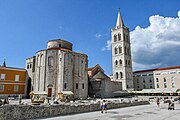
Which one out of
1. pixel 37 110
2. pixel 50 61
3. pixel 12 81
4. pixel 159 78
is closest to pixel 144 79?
pixel 159 78

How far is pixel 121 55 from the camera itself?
67812 millimetres

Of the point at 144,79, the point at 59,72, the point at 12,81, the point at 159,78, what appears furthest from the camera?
the point at 144,79

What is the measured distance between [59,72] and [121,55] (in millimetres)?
35772

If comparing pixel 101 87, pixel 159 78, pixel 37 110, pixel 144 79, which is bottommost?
pixel 37 110

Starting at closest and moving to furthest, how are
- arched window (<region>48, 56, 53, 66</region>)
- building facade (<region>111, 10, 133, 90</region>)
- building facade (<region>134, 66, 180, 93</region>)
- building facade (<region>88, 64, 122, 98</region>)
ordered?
1. arched window (<region>48, 56, 53, 66</region>)
2. building facade (<region>88, 64, 122, 98</region>)
3. building facade (<region>134, 66, 180, 93</region>)
4. building facade (<region>111, 10, 133, 90</region>)

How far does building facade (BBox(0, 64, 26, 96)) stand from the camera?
133 feet

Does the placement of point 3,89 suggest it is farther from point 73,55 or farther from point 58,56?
point 73,55

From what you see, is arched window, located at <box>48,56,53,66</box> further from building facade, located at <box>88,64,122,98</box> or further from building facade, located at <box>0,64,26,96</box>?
building facade, located at <box>88,64,122,98</box>

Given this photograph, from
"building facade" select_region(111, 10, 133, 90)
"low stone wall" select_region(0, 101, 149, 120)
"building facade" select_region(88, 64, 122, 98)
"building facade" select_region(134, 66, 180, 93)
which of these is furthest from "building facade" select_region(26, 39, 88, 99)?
"building facade" select_region(134, 66, 180, 93)

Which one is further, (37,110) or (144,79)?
(144,79)

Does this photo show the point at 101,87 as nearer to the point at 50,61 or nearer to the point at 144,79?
the point at 50,61

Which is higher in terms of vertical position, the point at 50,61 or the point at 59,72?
the point at 50,61

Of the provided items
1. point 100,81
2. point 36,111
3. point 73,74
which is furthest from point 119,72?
point 36,111

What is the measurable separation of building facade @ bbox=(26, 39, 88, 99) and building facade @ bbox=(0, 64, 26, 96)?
11.2 feet
